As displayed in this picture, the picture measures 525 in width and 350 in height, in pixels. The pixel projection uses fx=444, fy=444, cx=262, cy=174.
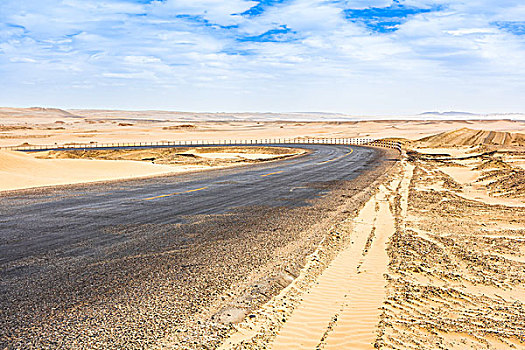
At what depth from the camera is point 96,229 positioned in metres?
10.5

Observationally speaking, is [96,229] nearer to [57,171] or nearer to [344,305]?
[344,305]

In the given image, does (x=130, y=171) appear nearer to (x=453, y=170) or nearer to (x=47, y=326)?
(x=453, y=170)

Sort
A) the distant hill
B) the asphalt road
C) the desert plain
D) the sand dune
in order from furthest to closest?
the distant hill
the sand dune
the asphalt road
the desert plain

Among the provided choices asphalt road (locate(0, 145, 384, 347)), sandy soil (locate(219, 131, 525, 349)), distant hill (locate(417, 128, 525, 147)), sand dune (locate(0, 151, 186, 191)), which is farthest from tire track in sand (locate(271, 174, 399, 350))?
distant hill (locate(417, 128, 525, 147))

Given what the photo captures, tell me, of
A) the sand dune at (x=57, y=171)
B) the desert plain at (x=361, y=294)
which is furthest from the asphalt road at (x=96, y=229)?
the sand dune at (x=57, y=171)

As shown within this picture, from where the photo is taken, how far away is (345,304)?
6285 millimetres

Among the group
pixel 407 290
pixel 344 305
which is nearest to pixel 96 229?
pixel 344 305

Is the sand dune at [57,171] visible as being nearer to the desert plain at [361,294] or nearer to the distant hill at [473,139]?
the desert plain at [361,294]

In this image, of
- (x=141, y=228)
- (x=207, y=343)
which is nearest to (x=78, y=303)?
(x=207, y=343)

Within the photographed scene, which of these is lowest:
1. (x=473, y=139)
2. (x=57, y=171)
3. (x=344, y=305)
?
(x=57, y=171)

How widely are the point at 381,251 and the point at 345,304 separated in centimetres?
311

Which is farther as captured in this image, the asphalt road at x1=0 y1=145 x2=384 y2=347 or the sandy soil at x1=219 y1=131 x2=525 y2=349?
the asphalt road at x1=0 y1=145 x2=384 y2=347

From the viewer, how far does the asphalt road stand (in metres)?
6.22

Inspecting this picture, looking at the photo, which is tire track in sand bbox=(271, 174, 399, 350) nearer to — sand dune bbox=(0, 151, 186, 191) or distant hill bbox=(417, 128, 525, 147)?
sand dune bbox=(0, 151, 186, 191)
